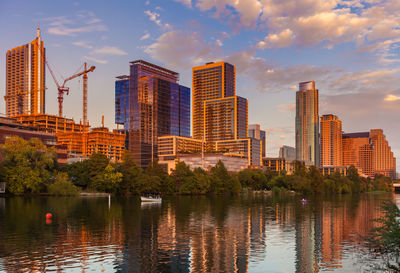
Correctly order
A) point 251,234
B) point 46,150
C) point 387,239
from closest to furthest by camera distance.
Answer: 1. point 387,239
2. point 251,234
3. point 46,150

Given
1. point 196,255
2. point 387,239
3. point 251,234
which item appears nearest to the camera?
point 387,239

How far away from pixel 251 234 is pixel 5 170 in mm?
102284

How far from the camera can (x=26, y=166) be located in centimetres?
13562

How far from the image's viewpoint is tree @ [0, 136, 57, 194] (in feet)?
436

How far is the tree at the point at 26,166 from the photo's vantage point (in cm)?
13300

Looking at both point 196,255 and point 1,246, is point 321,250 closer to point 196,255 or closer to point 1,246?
point 196,255

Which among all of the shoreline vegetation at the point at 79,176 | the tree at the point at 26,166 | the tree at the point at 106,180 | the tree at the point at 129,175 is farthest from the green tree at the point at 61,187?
the tree at the point at 129,175

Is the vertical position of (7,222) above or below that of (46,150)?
below

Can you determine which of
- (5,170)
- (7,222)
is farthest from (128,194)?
(7,222)

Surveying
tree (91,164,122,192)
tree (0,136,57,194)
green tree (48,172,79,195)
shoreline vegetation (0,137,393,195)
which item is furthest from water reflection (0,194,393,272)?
tree (91,164,122,192)

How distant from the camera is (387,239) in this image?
115 feet

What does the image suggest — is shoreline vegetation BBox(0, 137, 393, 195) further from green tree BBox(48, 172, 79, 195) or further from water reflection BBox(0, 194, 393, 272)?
water reflection BBox(0, 194, 393, 272)

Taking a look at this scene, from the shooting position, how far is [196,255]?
44062 millimetres

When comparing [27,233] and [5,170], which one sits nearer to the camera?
[27,233]
